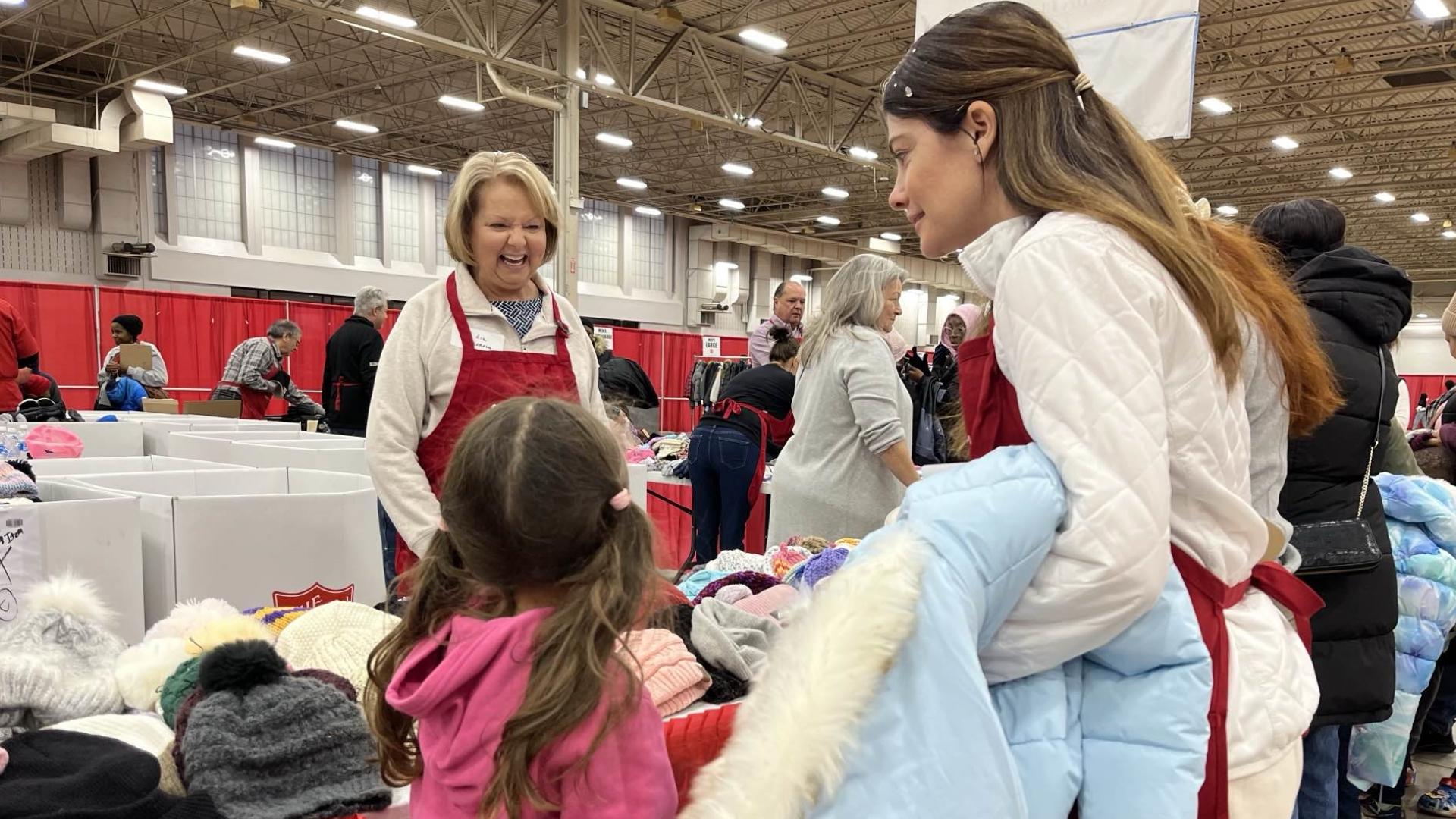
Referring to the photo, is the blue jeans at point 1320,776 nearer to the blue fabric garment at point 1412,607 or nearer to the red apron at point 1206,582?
the blue fabric garment at point 1412,607

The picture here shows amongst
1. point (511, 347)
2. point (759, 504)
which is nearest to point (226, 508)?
point (511, 347)

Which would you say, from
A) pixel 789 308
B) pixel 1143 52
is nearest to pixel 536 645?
pixel 1143 52

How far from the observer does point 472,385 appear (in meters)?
1.87

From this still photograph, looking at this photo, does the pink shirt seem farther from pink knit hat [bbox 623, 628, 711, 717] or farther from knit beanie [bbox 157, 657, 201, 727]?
knit beanie [bbox 157, 657, 201, 727]

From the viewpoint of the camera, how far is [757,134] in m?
12.9

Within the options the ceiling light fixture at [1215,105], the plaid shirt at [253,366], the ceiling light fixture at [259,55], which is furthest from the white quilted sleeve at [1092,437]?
the ceiling light fixture at [1215,105]

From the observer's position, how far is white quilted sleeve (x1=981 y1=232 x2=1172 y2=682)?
0.77 metres

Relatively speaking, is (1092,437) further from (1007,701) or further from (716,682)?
(716,682)

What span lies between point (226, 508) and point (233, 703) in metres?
1.05

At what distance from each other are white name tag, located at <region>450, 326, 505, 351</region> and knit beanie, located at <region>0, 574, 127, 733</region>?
0.77 m

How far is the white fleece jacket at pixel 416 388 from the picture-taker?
1.82 meters

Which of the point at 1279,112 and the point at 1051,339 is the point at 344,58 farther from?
the point at 1051,339

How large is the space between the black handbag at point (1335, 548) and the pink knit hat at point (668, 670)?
1162 mm

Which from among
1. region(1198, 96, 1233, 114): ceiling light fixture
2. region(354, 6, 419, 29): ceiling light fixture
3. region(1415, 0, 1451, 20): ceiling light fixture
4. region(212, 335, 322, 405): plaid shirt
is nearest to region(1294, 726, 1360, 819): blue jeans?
region(212, 335, 322, 405): plaid shirt
